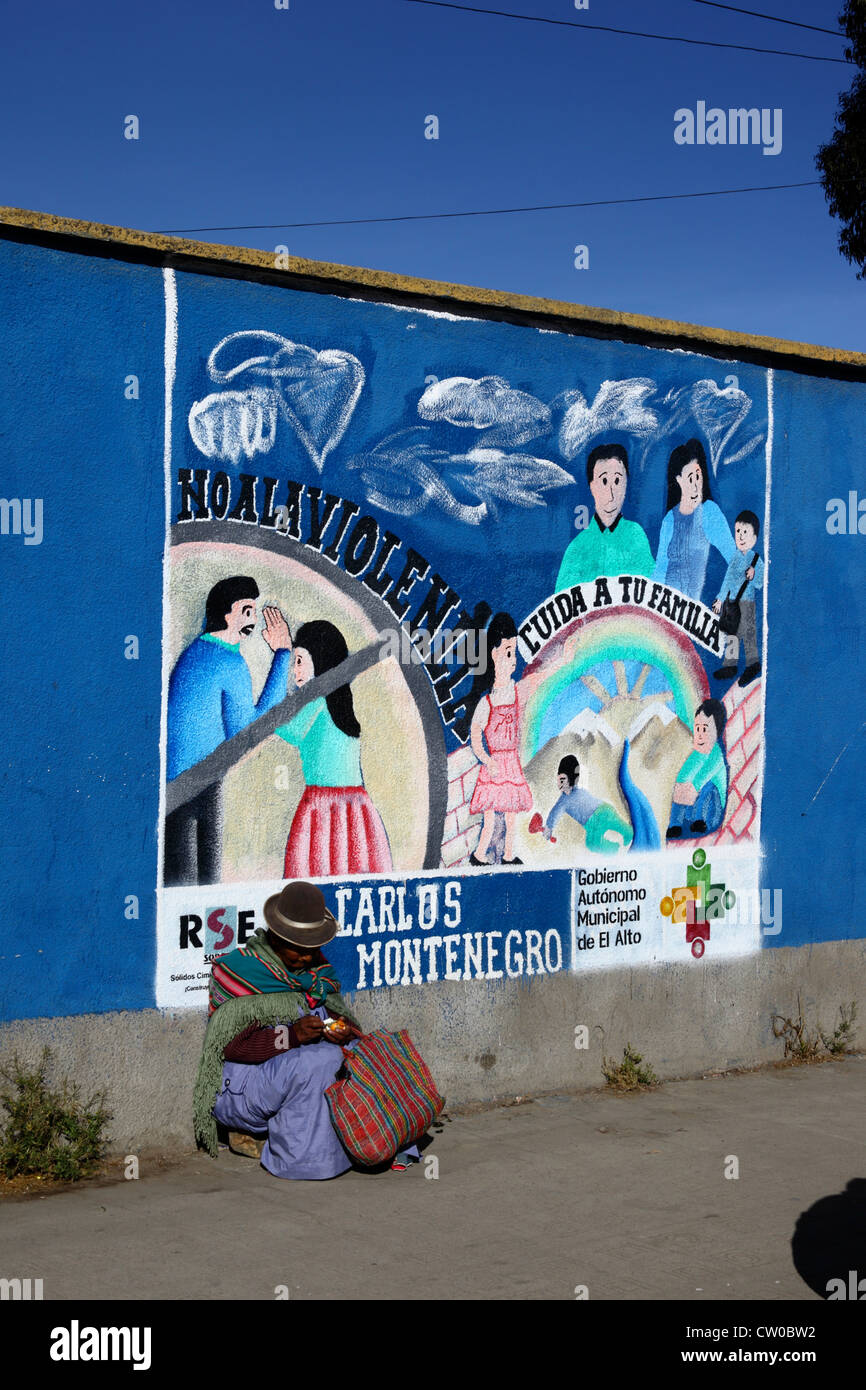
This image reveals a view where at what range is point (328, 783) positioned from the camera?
709 cm

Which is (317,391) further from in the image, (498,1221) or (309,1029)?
(498,1221)

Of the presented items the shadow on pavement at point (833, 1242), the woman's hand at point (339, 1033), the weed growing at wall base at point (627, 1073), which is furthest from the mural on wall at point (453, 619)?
the shadow on pavement at point (833, 1242)

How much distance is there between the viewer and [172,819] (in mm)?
6586

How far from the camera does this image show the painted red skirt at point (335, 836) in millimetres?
6980

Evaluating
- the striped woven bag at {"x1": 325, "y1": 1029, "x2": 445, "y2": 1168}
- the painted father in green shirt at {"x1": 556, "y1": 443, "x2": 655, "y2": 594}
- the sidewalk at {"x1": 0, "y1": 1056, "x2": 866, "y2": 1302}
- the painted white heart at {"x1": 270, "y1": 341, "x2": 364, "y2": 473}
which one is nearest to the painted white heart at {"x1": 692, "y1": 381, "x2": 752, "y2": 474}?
the painted father in green shirt at {"x1": 556, "y1": 443, "x2": 655, "y2": 594}

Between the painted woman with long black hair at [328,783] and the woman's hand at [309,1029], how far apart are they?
0.85 m

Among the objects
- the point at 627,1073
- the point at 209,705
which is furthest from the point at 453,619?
the point at 627,1073

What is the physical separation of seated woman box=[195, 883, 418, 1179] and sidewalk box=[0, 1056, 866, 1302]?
0.47ft

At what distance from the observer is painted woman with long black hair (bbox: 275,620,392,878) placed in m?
6.98

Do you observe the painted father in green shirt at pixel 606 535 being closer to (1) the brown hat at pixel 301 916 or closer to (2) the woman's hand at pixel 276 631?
(2) the woman's hand at pixel 276 631

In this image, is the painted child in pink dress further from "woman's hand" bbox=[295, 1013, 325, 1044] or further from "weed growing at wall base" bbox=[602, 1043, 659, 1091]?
"woman's hand" bbox=[295, 1013, 325, 1044]

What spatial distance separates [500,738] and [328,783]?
1056mm
